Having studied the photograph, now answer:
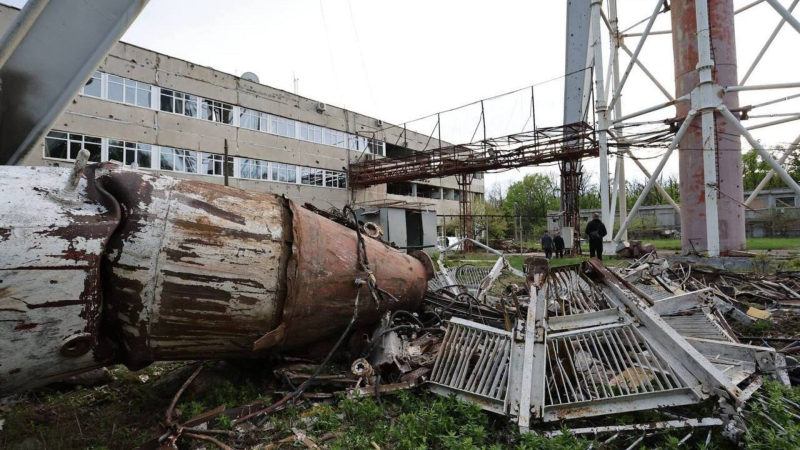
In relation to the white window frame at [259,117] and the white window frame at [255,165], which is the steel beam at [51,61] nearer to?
the white window frame at [255,165]

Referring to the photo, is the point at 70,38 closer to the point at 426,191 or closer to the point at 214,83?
the point at 214,83

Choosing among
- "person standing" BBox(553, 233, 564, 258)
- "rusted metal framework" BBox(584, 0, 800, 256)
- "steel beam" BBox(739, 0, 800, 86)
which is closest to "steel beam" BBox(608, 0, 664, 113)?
"rusted metal framework" BBox(584, 0, 800, 256)

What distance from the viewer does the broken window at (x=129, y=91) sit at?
14.2 meters

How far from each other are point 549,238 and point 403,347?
36.3 ft

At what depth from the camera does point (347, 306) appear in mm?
3146

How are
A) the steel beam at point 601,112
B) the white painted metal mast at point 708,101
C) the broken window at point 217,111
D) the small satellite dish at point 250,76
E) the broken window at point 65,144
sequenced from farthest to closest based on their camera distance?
the small satellite dish at point 250,76 < the broken window at point 217,111 < the broken window at point 65,144 < the steel beam at point 601,112 < the white painted metal mast at point 708,101

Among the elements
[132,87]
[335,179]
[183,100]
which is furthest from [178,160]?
[335,179]

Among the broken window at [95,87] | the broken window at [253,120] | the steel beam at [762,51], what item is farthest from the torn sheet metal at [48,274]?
the broken window at [253,120]

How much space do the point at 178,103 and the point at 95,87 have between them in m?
2.86

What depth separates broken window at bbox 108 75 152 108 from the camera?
46.7ft

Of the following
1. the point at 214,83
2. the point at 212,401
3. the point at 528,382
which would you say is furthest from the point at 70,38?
the point at 214,83

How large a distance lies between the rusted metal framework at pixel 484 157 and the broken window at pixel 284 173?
146 inches

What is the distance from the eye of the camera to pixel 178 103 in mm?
16078

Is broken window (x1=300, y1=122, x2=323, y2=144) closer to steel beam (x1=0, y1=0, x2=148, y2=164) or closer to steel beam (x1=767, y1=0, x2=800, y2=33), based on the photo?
steel beam (x1=0, y1=0, x2=148, y2=164)
